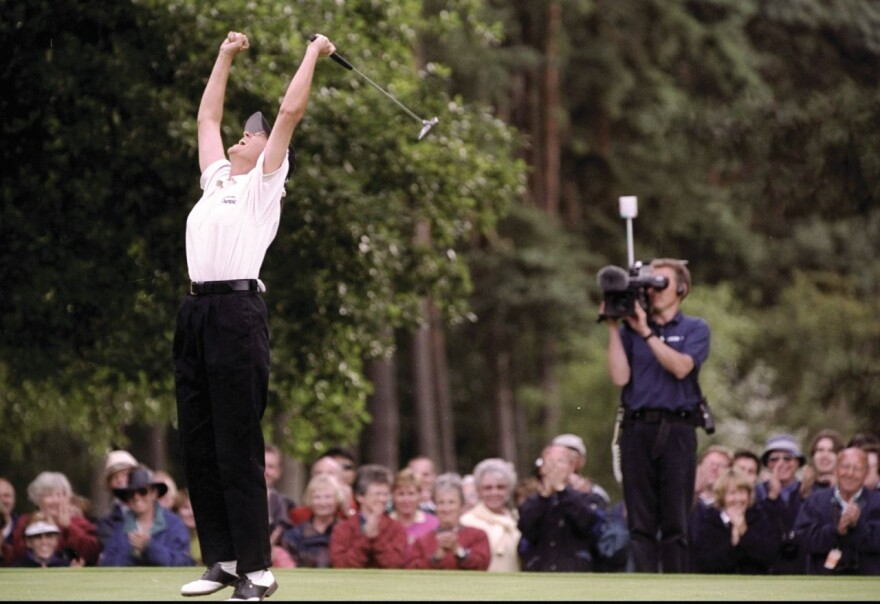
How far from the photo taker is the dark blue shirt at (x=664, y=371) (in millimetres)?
10609

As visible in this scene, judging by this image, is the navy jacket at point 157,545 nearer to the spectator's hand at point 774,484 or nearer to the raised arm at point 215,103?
the spectator's hand at point 774,484

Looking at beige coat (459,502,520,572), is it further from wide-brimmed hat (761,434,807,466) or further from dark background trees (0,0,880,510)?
dark background trees (0,0,880,510)

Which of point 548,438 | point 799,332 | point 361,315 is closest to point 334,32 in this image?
point 361,315

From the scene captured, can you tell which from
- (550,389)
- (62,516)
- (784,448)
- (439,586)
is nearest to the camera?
(439,586)

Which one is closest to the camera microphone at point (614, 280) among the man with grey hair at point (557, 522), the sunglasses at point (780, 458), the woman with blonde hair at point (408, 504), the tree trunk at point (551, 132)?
the man with grey hair at point (557, 522)

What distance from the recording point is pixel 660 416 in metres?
10.6

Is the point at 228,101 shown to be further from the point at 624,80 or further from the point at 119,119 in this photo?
the point at 624,80

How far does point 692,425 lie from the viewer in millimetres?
10641

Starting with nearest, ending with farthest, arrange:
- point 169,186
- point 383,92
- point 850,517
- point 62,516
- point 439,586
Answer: point 439,586, point 383,92, point 850,517, point 62,516, point 169,186

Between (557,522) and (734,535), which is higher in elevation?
(557,522)

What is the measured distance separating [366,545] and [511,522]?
4.59 feet

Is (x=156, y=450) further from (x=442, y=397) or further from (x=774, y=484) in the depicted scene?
(x=774, y=484)

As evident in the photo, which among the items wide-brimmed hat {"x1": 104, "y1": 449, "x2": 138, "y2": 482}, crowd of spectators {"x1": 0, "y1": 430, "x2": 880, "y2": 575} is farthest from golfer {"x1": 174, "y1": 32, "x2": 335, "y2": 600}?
wide-brimmed hat {"x1": 104, "y1": 449, "x2": 138, "y2": 482}

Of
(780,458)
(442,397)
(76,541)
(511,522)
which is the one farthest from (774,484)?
(442,397)
